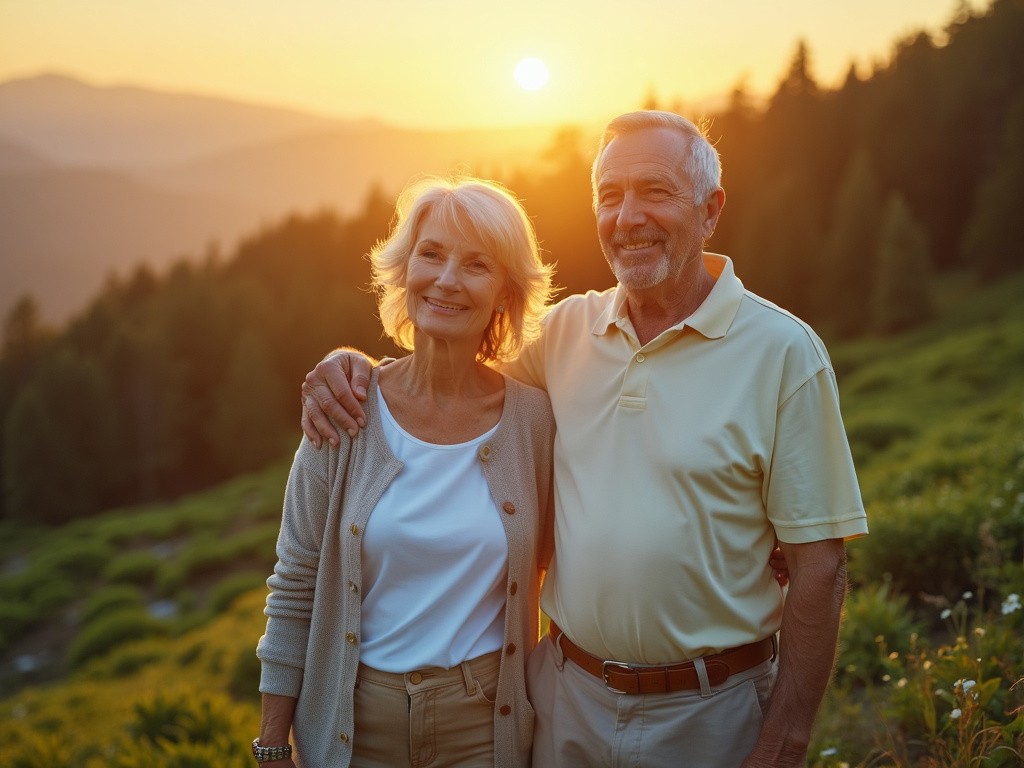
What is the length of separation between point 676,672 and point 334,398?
1.61 m

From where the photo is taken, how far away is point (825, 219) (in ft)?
145

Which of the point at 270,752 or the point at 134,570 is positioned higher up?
the point at 270,752

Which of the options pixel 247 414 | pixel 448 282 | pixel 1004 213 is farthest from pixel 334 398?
pixel 247 414

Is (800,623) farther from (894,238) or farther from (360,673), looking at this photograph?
(894,238)

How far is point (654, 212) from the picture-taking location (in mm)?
3316

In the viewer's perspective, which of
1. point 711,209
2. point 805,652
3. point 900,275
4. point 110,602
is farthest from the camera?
point 900,275

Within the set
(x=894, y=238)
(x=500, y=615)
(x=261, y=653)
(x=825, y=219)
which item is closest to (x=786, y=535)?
(x=500, y=615)

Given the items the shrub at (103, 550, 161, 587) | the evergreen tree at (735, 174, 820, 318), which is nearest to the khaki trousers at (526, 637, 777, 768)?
the shrub at (103, 550, 161, 587)

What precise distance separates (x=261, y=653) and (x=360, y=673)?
1.23 ft

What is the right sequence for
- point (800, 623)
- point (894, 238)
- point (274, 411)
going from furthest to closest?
1. point (274, 411)
2. point (894, 238)
3. point (800, 623)

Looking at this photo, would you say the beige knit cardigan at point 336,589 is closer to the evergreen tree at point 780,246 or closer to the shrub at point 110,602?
the shrub at point 110,602

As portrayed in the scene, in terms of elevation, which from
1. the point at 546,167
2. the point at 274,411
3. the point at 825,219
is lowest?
the point at 274,411

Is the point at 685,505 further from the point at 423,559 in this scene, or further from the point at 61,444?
the point at 61,444

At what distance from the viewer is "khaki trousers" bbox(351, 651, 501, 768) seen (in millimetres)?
3191
